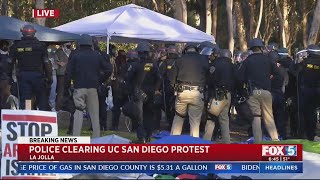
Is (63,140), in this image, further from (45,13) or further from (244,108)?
(45,13)

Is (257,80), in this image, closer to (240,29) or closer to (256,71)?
(256,71)

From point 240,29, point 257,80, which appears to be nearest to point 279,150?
point 257,80

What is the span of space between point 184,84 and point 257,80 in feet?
4.95

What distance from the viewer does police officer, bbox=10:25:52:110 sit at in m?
14.7

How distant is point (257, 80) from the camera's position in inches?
600

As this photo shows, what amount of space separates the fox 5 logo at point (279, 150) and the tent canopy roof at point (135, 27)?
41.2 ft

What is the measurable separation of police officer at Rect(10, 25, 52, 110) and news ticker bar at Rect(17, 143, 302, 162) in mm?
5271

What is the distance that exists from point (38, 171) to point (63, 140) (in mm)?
505

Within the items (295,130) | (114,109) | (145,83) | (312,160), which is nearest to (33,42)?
(145,83)

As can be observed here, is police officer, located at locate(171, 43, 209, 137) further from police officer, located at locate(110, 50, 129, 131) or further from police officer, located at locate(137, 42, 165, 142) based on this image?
police officer, located at locate(110, 50, 129, 131)

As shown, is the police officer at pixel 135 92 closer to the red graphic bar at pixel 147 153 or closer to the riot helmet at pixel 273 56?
the riot helmet at pixel 273 56

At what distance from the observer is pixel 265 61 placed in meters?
15.3

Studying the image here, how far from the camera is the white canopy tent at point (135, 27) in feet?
74.0

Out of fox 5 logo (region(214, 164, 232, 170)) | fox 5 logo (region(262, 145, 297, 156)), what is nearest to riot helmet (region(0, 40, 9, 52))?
fox 5 logo (region(214, 164, 232, 170))
